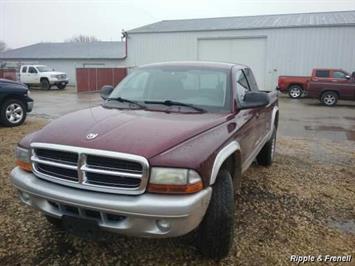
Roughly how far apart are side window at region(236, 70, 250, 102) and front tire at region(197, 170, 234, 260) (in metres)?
1.35

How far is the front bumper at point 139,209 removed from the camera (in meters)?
2.39

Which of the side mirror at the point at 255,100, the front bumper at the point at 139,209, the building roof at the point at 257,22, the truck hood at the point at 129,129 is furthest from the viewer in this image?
the building roof at the point at 257,22

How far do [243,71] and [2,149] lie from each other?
474cm

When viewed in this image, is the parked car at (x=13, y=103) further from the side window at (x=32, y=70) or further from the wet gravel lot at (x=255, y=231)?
the side window at (x=32, y=70)

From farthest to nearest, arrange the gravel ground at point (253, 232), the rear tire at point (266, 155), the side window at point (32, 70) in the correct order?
1. the side window at point (32, 70)
2. the rear tire at point (266, 155)
3. the gravel ground at point (253, 232)

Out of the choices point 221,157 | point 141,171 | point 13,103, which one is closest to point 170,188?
point 141,171

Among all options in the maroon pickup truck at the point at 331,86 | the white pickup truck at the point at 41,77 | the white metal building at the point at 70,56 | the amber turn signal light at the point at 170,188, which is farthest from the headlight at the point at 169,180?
the white metal building at the point at 70,56

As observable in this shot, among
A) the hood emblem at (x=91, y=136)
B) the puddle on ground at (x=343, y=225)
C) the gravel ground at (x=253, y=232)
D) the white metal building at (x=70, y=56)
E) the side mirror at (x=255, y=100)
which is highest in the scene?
the white metal building at (x=70, y=56)

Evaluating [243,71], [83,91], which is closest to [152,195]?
Answer: [243,71]

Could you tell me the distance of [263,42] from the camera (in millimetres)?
23734

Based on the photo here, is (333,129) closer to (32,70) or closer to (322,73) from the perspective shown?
(322,73)

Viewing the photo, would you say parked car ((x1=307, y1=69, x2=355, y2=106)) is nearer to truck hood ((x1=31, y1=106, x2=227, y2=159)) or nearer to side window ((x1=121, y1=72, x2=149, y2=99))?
side window ((x1=121, y1=72, x2=149, y2=99))

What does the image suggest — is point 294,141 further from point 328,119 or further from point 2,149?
point 2,149

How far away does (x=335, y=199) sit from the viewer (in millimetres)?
4473
